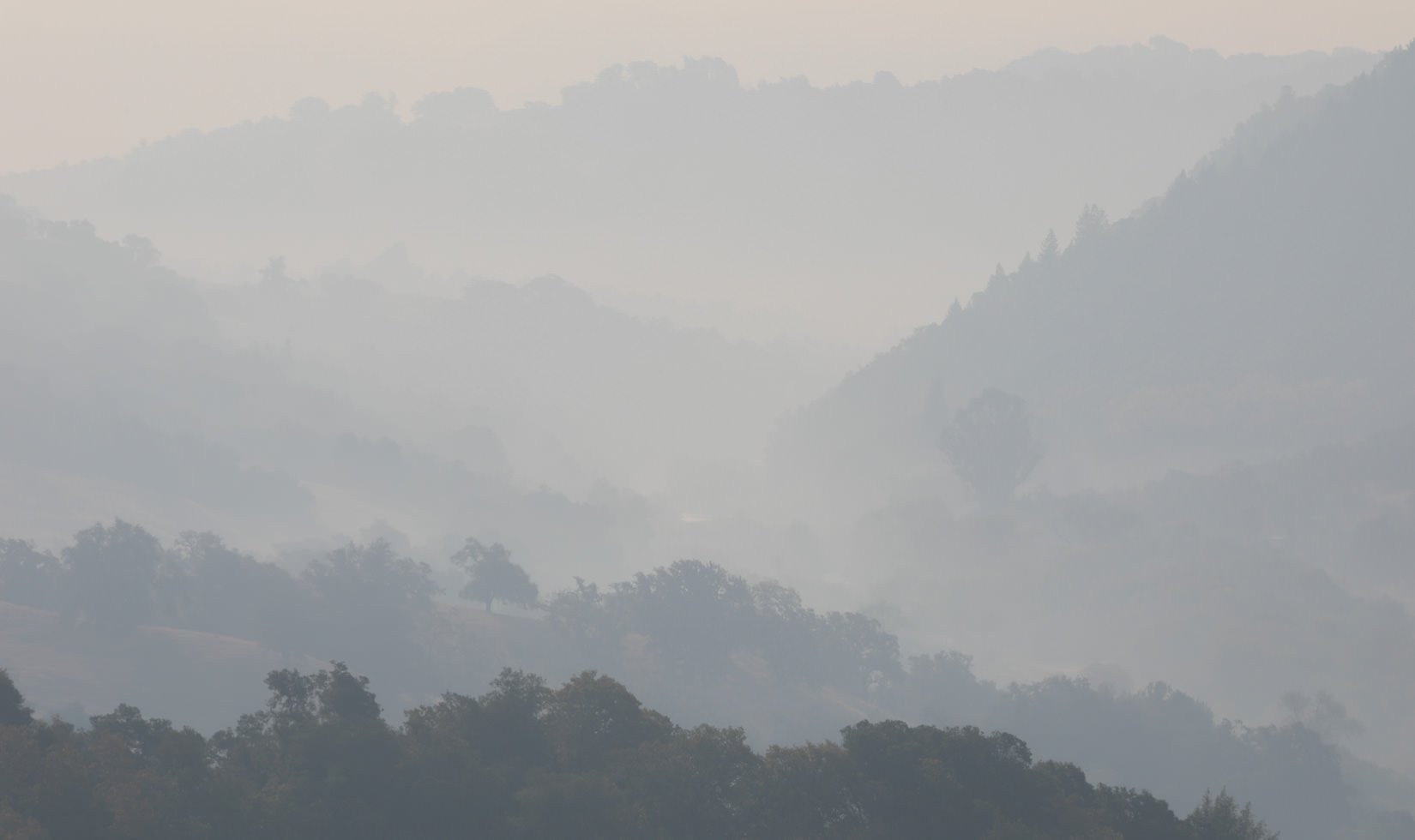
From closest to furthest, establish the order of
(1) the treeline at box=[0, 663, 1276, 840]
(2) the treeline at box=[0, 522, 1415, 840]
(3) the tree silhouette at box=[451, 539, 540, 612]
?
(1) the treeline at box=[0, 663, 1276, 840] → (2) the treeline at box=[0, 522, 1415, 840] → (3) the tree silhouette at box=[451, 539, 540, 612]

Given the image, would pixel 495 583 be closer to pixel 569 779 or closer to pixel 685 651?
pixel 685 651

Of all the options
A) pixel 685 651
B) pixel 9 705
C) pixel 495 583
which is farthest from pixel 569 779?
pixel 495 583

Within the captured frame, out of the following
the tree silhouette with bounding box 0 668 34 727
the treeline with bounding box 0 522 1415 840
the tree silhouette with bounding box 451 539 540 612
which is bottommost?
the tree silhouette with bounding box 0 668 34 727

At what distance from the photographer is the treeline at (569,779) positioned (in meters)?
47.7

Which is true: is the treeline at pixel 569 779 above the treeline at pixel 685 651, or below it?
Answer: below

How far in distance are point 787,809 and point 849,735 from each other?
11.2 feet

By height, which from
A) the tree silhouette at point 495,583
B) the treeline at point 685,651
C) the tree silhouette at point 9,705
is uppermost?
the tree silhouette at point 495,583

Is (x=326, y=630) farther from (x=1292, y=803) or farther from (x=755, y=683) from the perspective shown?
(x=1292, y=803)

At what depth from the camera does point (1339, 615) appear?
598ft

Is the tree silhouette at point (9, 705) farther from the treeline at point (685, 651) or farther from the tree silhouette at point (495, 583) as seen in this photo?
the tree silhouette at point (495, 583)

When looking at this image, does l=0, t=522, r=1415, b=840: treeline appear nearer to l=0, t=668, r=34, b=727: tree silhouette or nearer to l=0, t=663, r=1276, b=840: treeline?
l=0, t=663, r=1276, b=840: treeline

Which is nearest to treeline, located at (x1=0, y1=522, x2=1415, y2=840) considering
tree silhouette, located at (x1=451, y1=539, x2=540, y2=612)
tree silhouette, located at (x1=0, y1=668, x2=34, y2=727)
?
tree silhouette, located at (x1=451, y1=539, x2=540, y2=612)

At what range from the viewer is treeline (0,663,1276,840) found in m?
47.7

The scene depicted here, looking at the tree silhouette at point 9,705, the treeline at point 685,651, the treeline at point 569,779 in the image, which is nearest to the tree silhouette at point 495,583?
the treeline at point 685,651
